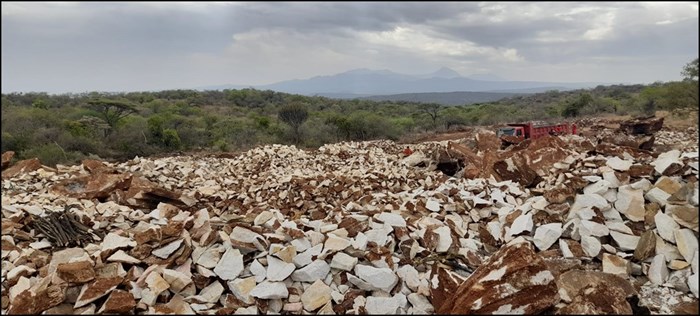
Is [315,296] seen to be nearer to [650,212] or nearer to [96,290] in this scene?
[96,290]

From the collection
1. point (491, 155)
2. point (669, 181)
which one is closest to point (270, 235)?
point (669, 181)

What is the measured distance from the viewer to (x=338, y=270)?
3.88m

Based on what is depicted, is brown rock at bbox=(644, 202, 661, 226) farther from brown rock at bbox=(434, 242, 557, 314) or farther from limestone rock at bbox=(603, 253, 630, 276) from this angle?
brown rock at bbox=(434, 242, 557, 314)

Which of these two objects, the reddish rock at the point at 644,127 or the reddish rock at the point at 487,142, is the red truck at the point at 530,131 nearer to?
the reddish rock at the point at 487,142

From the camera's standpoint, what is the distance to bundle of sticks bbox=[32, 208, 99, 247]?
15.6 ft

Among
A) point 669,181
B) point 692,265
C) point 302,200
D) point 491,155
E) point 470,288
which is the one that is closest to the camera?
point 470,288

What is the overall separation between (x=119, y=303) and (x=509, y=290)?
2.92 m

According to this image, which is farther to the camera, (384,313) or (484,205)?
(484,205)

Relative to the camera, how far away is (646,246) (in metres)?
4.07

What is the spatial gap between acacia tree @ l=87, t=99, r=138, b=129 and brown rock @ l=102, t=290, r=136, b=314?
71.4 ft

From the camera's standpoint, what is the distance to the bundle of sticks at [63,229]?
4766mm

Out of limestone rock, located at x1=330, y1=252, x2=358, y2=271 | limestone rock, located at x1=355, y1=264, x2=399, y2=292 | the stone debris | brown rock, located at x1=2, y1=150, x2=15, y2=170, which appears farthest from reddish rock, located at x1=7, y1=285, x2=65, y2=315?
brown rock, located at x1=2, y1=150, x2=15, y2=170

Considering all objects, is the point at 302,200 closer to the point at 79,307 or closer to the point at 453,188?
the point at 453,188

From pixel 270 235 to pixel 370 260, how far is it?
1007 millimetres
